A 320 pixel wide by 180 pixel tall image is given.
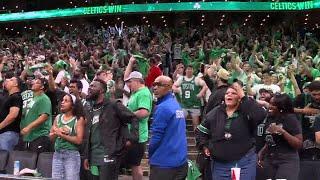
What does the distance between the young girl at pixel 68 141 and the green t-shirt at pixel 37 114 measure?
691mm

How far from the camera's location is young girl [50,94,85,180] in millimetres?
8266

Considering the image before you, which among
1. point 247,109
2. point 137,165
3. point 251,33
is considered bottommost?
point 137,165

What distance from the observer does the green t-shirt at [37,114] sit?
29.6 feet

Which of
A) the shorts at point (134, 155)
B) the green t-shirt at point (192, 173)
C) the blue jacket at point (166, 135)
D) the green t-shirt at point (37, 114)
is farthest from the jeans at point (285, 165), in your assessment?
the green t-shirt at point (37, 114)

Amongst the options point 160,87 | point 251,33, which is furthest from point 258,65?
point 251,33

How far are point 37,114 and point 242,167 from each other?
3.45 m

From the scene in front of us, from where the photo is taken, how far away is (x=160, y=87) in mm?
7117

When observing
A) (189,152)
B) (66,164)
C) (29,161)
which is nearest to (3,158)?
(29,161)

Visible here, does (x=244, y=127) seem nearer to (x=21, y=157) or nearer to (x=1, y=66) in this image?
(x=21, y=157)

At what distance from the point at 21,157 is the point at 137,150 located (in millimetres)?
1724

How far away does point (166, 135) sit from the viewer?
702cm

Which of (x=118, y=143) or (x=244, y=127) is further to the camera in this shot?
(x=118, y=143)

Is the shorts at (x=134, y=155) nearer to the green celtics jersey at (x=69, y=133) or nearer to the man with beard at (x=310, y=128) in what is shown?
the green celtics jersey at (x=69, y=133)

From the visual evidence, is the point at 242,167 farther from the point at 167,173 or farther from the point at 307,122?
the point at 307,122
